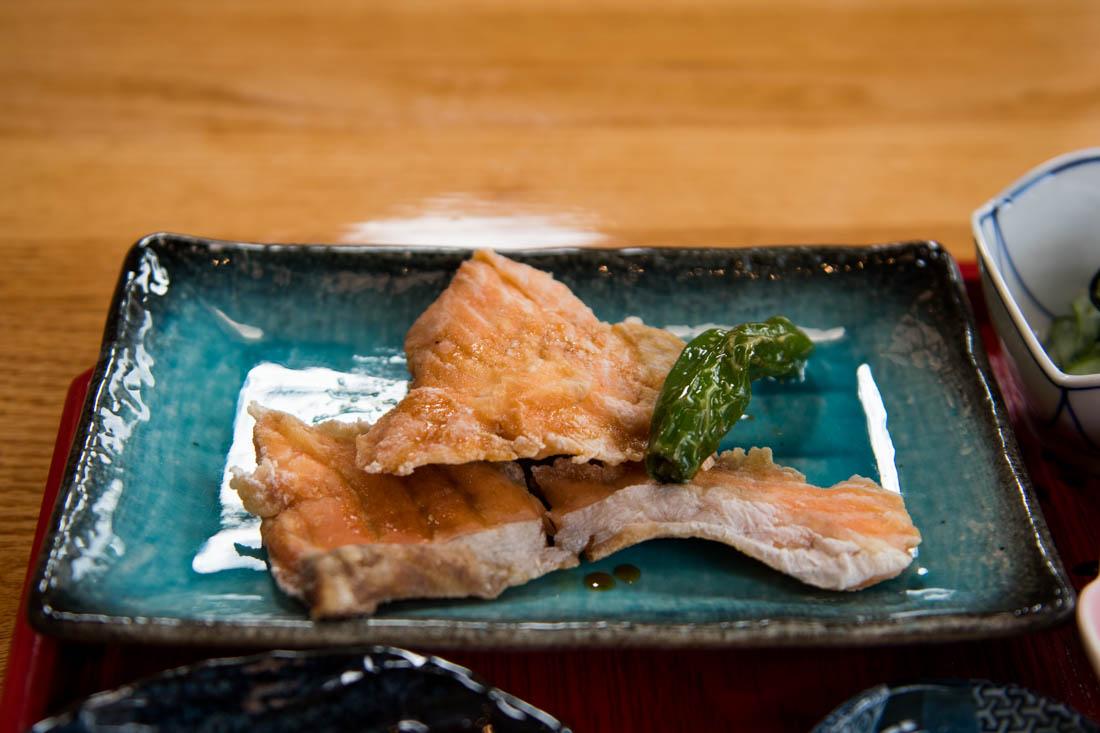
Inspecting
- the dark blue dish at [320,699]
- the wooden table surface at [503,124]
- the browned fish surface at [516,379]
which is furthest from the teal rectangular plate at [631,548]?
the wooden table surface at [503,124]

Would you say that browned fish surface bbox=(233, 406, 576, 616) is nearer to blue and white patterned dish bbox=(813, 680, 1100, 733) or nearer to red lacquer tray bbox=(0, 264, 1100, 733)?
red lacquer tray bbox=(0, 264, 1100, 733)

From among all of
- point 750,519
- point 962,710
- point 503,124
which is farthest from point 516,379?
point 503,124

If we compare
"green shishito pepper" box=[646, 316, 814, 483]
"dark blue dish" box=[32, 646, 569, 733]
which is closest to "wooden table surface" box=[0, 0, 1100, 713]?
"green shishito pepper" box=[646, 316, 814, 483]

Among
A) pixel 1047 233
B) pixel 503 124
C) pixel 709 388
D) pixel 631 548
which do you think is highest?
pixel 503 124

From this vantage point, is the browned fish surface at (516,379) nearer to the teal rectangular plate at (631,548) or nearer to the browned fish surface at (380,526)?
the browned fish surface at (380,526)

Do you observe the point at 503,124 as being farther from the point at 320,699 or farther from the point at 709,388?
the point at 320,699

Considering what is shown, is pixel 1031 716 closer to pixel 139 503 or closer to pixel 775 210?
pixel 139 503
